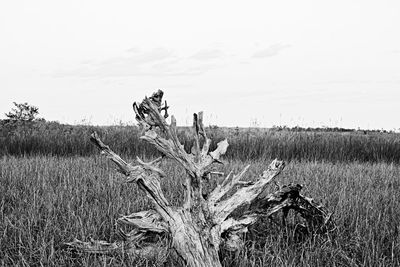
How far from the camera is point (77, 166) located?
683 cm

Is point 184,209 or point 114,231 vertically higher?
point 184,209

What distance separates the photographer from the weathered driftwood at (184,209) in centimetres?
275

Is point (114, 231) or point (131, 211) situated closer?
point (114, 231)

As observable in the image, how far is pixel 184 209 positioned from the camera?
2.92m

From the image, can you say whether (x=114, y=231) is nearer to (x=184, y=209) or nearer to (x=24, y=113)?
(x=184, y=209)

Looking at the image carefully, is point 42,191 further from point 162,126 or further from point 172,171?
point 162,126

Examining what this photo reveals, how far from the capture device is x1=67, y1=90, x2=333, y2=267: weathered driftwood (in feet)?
9.04

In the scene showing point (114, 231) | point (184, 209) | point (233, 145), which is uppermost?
point (233, 145)

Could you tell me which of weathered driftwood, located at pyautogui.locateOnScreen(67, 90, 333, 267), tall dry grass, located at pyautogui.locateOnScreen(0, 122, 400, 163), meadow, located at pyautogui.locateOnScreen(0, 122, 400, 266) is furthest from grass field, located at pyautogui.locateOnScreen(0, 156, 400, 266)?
tall dry grass, located at pyautogui.locateOnScreen(0, 122, 400, 163)

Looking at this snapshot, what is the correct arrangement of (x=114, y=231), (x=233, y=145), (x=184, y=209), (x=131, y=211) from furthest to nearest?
(x=233, y=145) < (x=131, y=211) < (x=114, y=231) < (x=184, y=209)

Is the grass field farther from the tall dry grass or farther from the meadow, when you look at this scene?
the tall dry grass

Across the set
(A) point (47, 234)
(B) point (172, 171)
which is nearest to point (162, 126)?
(A) point (47, 234)

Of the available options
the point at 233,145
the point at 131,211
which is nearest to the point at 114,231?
the point at 131,211

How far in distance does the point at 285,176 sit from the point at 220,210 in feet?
11.4
